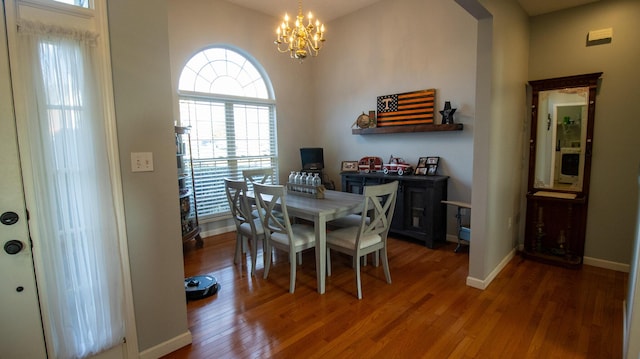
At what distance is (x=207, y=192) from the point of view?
14.8ft

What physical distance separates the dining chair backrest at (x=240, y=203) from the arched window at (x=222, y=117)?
52.7 inches

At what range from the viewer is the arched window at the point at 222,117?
4.30 meters

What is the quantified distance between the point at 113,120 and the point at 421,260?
313 centimetres

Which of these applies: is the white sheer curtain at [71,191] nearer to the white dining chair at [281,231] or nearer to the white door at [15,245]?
the white door at [15,245]

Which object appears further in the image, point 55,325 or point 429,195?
point 429,195

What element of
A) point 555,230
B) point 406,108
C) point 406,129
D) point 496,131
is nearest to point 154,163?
point 496,131

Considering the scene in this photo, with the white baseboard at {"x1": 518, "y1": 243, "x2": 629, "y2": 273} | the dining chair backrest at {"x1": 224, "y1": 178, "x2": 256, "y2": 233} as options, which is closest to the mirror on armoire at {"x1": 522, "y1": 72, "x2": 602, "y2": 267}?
the white baseboard at {"x1": 518, "y1": 243, "x2": 629, "y2": 273}

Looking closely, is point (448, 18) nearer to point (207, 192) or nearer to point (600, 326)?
point (600, 326)

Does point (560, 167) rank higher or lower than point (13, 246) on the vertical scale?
higher

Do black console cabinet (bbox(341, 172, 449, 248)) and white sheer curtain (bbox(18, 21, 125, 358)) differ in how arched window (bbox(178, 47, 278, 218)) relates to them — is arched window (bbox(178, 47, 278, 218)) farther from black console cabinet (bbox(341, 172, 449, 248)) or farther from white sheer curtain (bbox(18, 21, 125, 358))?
white sheer curtain (bbox(18, 21, 125, 358))

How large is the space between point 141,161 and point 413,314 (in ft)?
7.13

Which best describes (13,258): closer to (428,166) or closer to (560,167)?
(428,166)

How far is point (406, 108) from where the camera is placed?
14.1 ft

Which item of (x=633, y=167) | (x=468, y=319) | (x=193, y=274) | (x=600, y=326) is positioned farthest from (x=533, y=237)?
(x=193, y=274)
